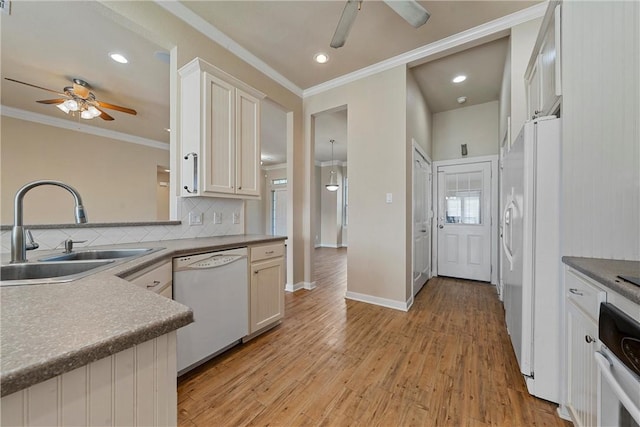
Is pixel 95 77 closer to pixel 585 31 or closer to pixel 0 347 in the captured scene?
pixel 0 347

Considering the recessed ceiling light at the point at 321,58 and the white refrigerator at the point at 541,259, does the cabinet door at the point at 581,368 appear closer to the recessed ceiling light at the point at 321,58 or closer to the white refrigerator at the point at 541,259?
the white refrigerator at the point at 541,259

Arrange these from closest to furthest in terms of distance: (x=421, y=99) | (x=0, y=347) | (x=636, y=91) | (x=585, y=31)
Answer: (x=0, y=347), (x=636, y=91), (x=585, y=31), (x=421, y=99)

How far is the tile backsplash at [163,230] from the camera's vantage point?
156cm

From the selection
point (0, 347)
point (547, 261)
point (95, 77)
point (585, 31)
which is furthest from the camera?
point (95, 77)

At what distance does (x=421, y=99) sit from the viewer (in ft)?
11.9

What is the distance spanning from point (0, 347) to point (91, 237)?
1657 millimetres

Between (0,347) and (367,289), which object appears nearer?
(0,347)

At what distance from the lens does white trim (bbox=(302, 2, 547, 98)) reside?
2273mm

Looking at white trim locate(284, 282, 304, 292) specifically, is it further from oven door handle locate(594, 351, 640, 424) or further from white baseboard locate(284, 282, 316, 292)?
oven door handle locate(594, 351, 640, 424)

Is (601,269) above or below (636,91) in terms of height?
below

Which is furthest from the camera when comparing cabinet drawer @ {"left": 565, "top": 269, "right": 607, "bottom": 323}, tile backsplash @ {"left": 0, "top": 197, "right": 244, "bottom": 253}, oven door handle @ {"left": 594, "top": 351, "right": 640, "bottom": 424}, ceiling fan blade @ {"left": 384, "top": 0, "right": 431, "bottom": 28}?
ceiling fan blade @ {"left": 384, "top": 0, "right": 431, "bottom": 28}

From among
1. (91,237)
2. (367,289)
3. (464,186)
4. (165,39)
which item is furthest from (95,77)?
(464,186)

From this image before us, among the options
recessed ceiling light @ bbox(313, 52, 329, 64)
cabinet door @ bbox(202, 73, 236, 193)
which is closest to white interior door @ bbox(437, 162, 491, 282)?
recessed ceiling light @ bbox(313, 52, 329, 64)

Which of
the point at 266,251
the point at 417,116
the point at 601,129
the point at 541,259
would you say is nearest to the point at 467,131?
the point at 417,116
